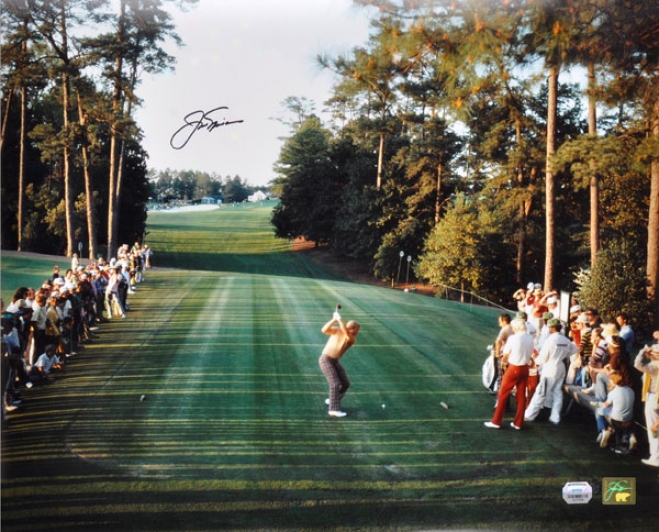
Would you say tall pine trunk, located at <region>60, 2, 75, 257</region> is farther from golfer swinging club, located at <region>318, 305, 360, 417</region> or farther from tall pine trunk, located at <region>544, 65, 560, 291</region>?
tall pine trunk, located at <region>544, 65, 560, 291</region>

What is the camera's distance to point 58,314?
314 inches

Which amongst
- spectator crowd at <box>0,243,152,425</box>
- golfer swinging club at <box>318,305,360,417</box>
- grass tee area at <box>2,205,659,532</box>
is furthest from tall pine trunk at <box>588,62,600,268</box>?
spectator crowd at <box>0,243,152,425</box>

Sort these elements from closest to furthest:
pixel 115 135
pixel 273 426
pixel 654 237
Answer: pixel 115 135
pixel 273 426
pixel 654 237

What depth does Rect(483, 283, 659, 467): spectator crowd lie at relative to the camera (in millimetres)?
5383

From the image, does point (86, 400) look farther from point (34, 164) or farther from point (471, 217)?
point (471, 217)

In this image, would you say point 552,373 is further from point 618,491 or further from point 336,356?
point 336,356

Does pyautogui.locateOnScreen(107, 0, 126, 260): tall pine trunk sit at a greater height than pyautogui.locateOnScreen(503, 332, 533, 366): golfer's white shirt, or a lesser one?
greater

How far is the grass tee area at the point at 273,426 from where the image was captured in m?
4.33

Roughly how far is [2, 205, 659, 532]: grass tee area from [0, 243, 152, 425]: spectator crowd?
0.91ft

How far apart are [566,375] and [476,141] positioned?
8.94 feet

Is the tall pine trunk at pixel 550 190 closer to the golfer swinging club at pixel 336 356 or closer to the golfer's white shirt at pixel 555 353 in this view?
the golfer's white shirt at pixel 555 353

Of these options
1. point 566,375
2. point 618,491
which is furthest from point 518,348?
point 618,491

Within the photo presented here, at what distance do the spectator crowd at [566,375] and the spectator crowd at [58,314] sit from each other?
A: 386 centimetres

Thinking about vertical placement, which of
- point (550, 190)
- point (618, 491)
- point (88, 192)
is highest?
point (550, 190)
